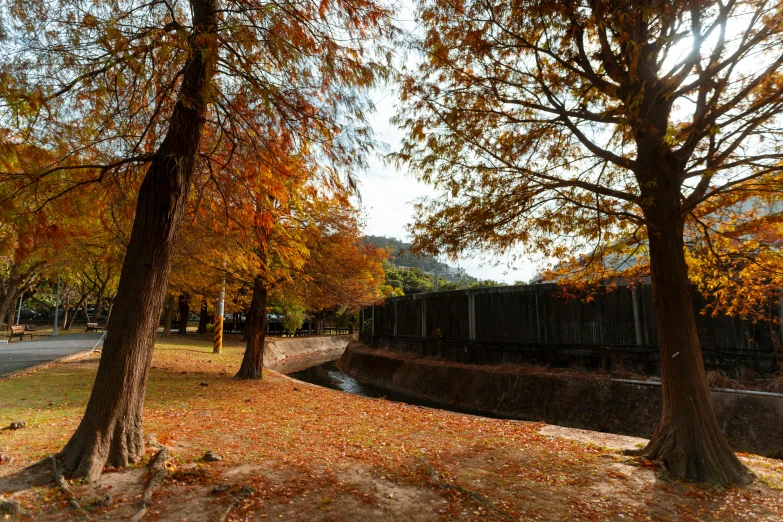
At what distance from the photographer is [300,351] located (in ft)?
113

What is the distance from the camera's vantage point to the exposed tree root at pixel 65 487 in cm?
402

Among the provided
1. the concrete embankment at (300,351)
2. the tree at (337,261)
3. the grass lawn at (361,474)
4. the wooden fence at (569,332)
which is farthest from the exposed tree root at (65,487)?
the concrete embankment at (300,351)

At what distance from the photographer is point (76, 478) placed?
4645 millimetres

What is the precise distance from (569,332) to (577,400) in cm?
260

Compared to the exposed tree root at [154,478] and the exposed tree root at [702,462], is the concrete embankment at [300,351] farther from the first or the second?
the exposed tree root at [702,462]

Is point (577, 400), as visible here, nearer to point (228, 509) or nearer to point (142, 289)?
point (228, 509)

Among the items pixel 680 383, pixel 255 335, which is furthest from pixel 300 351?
pixel 680 383

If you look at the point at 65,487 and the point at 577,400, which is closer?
the point at 65,487

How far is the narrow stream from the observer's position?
16.2 metres

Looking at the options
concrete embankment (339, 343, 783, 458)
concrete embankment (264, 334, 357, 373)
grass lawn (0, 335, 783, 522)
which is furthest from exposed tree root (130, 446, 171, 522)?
concrete embankment (264, 334, 357, 373)

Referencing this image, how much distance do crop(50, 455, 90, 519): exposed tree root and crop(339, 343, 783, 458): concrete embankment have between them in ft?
33.9

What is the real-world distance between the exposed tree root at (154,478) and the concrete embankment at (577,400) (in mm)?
9488

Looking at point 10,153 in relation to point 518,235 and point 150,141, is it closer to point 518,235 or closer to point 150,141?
point 150,141

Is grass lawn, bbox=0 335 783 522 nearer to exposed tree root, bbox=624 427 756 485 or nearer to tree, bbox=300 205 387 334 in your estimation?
exposed tree root, bbox=624 427 756 485
